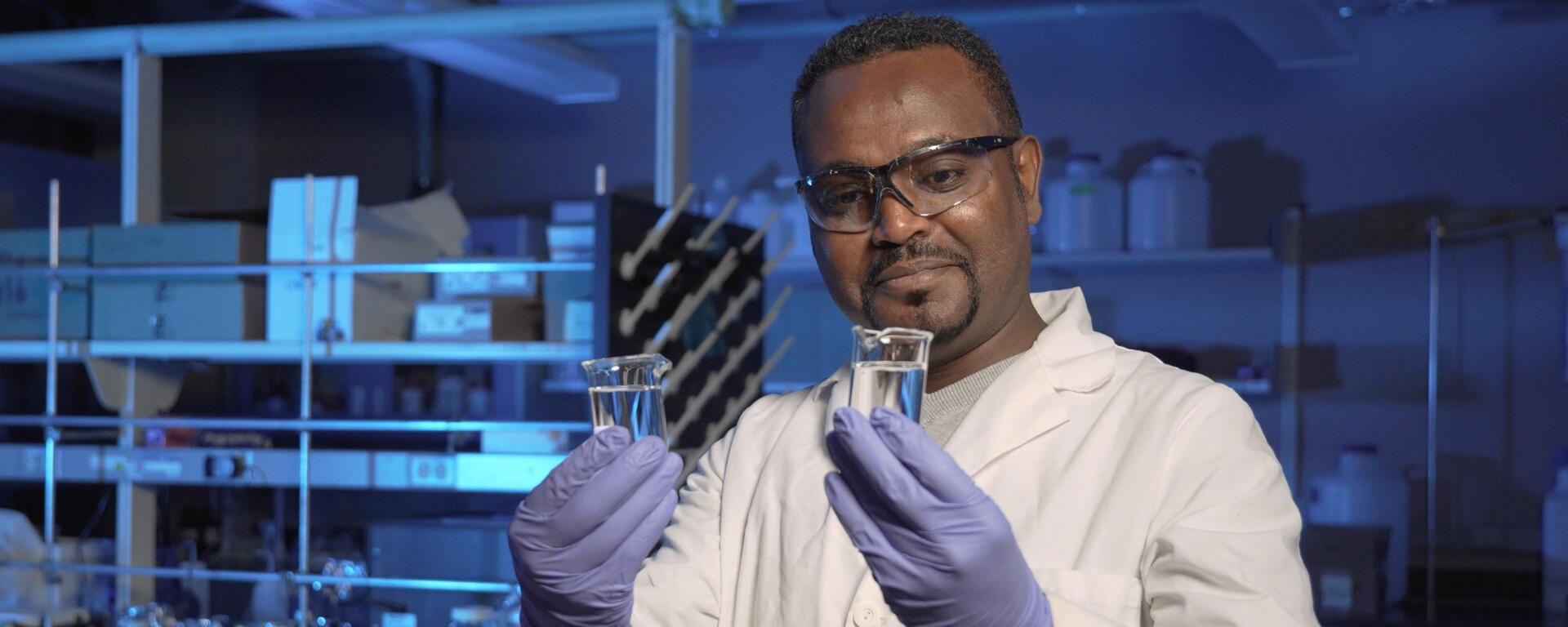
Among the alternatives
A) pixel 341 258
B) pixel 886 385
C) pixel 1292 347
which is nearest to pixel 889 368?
pixel 886 385

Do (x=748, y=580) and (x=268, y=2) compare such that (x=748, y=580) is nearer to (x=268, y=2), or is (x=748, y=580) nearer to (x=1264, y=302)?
(x=268, y=2)

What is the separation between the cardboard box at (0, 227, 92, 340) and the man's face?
7.65 feet

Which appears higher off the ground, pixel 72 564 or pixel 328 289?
pixel 328 289

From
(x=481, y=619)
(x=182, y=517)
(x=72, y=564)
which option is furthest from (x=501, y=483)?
(x=182, y=517)

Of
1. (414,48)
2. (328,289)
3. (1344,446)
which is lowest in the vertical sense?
(1344,446)

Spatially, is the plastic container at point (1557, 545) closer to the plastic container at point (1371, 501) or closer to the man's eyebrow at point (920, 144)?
the plastic container at point (1371, 501)

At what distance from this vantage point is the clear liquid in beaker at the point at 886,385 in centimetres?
95

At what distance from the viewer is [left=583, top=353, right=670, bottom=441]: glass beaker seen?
1.01 meters

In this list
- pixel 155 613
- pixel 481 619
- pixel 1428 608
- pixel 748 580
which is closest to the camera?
pixel 748 580

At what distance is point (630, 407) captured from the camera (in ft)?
3.40

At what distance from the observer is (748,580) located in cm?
130

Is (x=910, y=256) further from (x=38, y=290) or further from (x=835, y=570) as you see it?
(x=38, y=290)

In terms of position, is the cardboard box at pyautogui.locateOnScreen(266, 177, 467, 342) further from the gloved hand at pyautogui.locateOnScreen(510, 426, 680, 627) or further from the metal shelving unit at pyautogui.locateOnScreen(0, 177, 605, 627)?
the gloved hand at pyautogui.locateOnScreen(510, 426, 680, 627)

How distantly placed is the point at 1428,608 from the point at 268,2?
10.8 ft
